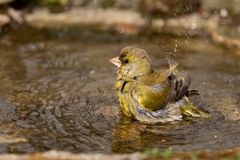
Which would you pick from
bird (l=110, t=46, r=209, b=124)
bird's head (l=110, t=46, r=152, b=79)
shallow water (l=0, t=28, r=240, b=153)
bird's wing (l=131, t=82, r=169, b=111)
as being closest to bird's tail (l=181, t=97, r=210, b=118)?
bird (l=110, t=46, r=209, b=124)

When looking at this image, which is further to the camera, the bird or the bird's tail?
the bird's tail

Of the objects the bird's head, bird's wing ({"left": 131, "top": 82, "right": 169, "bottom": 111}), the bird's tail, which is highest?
the bird's head

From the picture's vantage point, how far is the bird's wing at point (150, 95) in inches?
331

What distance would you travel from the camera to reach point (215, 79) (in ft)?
33.1

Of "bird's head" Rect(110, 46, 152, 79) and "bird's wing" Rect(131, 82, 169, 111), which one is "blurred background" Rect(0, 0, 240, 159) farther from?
"bird's head" Rect(110, 46, 152, 79)

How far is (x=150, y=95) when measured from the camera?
A: 8.41 meters

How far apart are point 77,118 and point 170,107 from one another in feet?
3.87

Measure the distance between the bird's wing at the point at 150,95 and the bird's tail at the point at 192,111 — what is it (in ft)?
1.05

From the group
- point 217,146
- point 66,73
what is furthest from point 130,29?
point 217,146

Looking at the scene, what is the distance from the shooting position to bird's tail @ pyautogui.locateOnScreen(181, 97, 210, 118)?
28.1ft

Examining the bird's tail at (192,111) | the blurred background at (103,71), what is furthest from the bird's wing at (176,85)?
the blurred background at (103,71)

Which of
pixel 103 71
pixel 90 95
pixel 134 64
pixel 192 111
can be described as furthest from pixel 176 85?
pixel 103 71

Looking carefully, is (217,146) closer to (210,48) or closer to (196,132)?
(196,132)

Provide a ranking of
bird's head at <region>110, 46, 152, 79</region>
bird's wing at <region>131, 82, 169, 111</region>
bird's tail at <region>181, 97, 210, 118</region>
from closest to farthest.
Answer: bird's wing at <region>131, 82, 169, 111</region> → bird's tail at <region>181, 97, 210, 118</region> → bird's head at <region>110, 46, 152, 79</region>
